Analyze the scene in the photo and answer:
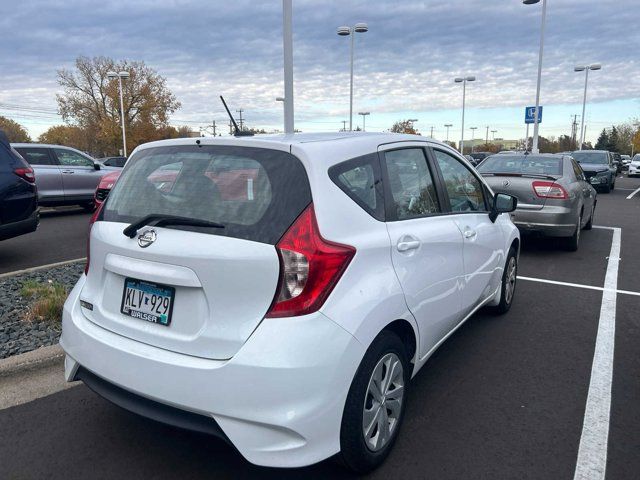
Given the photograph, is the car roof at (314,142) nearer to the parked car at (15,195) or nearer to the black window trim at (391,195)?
the black window trim at (391,195)

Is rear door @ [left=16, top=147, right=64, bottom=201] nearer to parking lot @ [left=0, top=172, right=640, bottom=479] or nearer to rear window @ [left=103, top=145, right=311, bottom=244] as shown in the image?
parking lot @ [left=0, top=172, right=640, bottom=479]

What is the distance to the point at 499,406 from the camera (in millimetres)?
3340

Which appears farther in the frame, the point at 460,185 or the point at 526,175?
the point at 526,175

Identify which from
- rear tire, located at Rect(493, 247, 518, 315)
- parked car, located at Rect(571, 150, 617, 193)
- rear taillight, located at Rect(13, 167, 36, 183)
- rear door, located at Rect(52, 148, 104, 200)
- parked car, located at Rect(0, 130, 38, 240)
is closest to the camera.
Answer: rear tire, located at Rect(493, 247, 518, 315)

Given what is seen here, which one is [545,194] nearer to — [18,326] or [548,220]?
[548,220]

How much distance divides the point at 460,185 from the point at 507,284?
158 centimetres

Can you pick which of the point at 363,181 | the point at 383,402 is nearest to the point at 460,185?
the point at 363,181

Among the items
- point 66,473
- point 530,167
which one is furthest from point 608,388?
point 530,167

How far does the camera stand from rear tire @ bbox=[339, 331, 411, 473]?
239 cm

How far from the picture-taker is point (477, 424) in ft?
10.2

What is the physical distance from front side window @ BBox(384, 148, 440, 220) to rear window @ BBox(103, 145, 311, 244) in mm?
724

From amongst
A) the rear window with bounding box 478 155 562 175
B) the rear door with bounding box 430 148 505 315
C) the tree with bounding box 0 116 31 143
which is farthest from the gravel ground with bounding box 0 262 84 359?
the tree with bounding box 0 116 31 143

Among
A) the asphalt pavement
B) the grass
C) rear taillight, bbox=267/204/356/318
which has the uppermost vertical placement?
rear taillight, bbox=267/204/356/318

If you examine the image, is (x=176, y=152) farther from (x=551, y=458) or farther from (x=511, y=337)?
(x=511, y=337)
